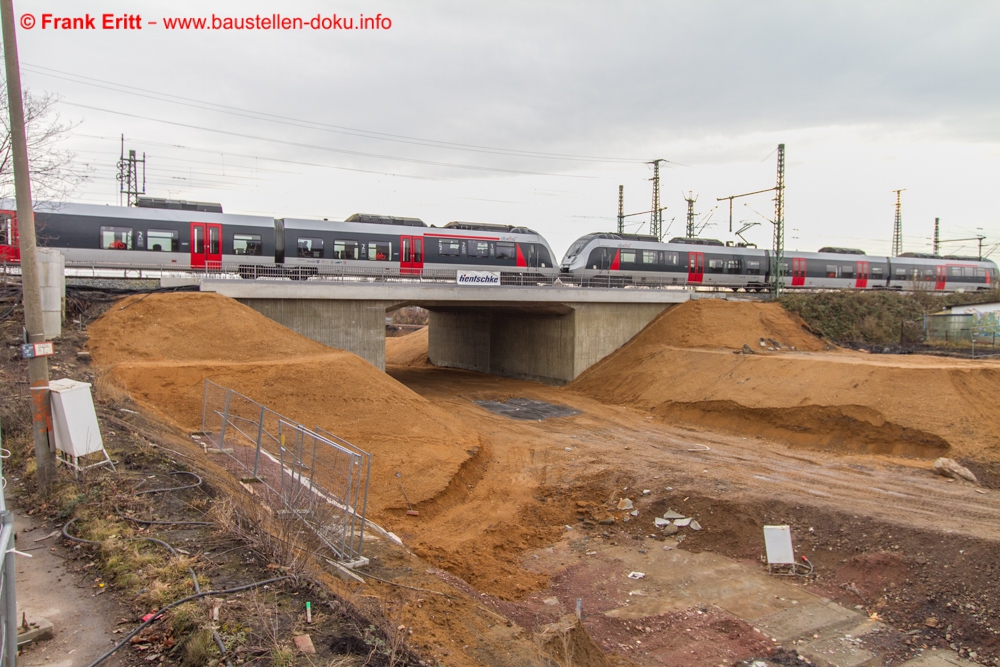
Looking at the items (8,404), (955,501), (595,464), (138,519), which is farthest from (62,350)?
(955,501)

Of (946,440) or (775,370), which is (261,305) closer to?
(775,370)

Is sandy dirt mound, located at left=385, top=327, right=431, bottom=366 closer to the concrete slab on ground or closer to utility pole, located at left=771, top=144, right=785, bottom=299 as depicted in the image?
utility pole, located at left=771, top=144, right=785, bottom=299

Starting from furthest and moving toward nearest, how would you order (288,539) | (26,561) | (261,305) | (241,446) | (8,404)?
(261,305), (241,446), (8,404), (288,539), (26,561)

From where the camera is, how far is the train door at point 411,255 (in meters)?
32.4

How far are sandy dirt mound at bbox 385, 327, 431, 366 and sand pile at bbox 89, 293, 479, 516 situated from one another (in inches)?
971

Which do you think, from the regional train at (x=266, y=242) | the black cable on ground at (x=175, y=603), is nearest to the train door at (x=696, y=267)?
the regional train at (x=266, y=242)

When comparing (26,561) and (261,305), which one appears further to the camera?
(261,305)

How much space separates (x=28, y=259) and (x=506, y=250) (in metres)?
27.3

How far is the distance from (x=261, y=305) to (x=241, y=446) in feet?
41.5

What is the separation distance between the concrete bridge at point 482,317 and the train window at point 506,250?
2.93 meters

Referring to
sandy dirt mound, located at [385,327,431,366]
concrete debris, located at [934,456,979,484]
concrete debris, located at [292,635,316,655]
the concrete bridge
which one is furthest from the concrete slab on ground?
sandy dirt mound, located at [385,327,431,366]

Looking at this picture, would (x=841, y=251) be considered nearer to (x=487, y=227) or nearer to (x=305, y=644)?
(x=487, y=227)

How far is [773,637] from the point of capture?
1041 cm

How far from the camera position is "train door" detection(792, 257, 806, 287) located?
145 ft
